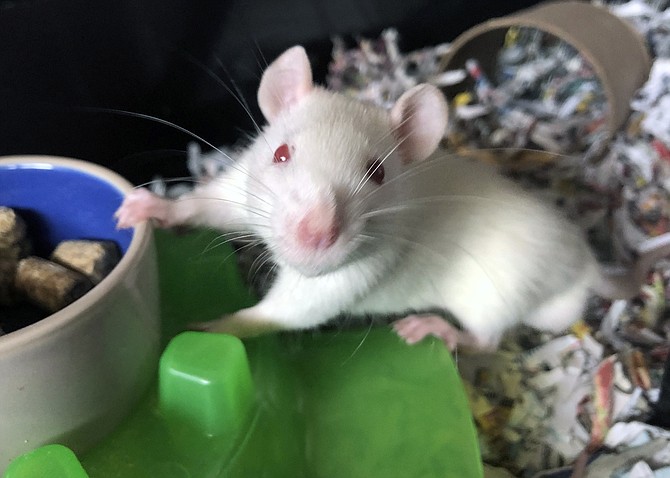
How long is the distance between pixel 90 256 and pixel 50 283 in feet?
0.20

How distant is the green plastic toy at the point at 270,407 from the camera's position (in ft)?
2.74

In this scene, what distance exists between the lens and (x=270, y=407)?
97cm

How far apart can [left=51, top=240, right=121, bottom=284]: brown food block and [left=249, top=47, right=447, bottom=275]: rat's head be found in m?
0.21

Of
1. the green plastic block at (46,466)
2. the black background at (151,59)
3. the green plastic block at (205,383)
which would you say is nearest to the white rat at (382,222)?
the green plastic block at (205,383)

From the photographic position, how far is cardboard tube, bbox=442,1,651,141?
1498mm

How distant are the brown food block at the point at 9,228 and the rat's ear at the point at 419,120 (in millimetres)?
559

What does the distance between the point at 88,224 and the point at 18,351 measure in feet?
1.06

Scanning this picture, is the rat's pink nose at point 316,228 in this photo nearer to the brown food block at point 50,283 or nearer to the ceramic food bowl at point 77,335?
the ceramic food bowl at point 77,335

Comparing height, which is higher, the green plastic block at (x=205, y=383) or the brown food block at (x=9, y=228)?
the brown food block at (x=9, y=228)

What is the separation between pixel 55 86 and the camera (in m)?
1.45

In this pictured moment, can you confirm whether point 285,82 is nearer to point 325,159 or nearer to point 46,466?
point 325,159

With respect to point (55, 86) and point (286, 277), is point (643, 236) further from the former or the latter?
point (55, 86)

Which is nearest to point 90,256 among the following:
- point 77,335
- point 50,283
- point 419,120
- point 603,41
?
point 50,283

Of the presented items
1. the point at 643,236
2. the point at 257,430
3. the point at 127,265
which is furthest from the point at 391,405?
the point at 643,236
